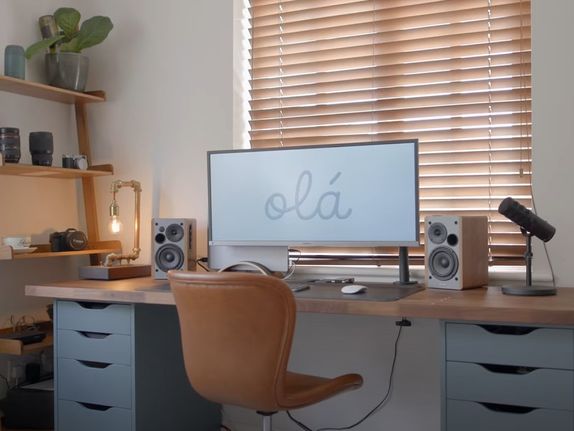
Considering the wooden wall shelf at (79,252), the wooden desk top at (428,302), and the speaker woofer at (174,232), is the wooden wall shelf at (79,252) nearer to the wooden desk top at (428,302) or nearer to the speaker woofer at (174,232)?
the wooden desk top at (428,302)

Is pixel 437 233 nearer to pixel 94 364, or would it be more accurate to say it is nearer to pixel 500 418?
pixel 500 418

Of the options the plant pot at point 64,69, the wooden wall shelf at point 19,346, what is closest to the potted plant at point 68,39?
the plant pot at point 64,69

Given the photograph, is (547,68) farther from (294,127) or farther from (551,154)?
(294,127)

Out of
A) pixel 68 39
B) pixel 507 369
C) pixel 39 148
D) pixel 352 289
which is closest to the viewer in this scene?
pixel 507 369

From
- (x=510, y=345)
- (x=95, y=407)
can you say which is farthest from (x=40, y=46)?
(x=510, y=345)

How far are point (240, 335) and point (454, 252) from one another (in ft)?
2.58

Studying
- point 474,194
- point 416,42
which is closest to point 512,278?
point 474,194

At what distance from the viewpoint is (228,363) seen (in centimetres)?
184

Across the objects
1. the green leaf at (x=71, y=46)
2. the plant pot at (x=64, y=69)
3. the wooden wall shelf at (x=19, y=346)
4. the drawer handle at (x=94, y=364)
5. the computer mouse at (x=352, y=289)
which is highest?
the green leaf at (x=71, y=46)

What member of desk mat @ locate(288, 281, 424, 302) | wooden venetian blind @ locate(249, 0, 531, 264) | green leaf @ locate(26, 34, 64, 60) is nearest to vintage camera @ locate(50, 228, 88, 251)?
green leaf @ locate(26, 34, 64, 60)

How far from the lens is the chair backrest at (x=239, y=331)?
1.76 meters

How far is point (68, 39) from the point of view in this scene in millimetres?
2953

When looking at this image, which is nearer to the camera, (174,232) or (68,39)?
(174,232)

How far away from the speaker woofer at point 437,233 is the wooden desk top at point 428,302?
0.17 m
